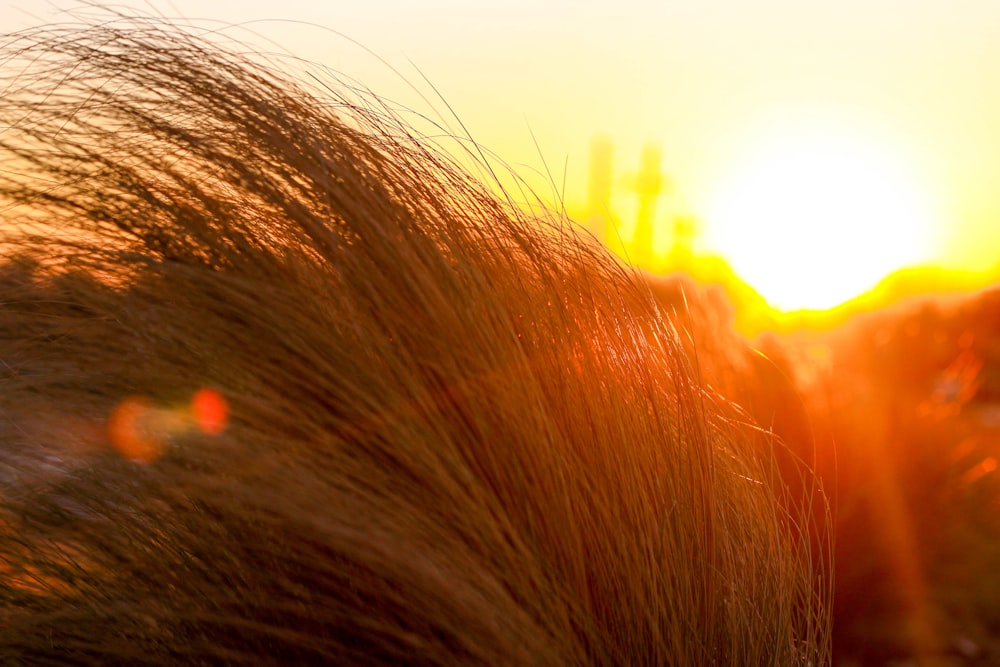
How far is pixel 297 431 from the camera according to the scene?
160 centimetres

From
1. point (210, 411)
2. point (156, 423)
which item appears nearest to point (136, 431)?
point (156, 423)

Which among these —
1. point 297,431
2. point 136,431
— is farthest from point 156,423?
point 297,431

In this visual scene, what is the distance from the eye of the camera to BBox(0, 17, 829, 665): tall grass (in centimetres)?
158

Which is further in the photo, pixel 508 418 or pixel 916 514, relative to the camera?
pixel 916 514

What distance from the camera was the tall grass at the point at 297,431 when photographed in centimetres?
158

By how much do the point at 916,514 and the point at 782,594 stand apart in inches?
70.8

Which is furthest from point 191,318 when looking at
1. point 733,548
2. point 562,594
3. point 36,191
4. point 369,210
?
point 733,548

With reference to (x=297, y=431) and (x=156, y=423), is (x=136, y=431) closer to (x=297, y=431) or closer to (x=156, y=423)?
(x=156, y=423)

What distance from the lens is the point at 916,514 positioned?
359cm

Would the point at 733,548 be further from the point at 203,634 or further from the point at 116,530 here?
the point at 116,530

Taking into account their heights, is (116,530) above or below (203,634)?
above

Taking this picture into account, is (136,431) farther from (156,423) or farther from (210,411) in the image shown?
(210,411)

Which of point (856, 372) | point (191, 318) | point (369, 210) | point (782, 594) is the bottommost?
point (782, 594)

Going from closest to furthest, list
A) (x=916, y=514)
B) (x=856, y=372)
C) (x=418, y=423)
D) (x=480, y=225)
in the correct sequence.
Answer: (x=418, y=423) → (x=480, y=225) → (x=916, y=514) → (x=856, y=372)
